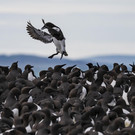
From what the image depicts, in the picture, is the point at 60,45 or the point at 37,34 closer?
the point at 60,45

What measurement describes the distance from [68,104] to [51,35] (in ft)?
28.0

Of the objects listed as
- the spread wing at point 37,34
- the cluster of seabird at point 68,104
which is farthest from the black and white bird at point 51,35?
the cluster of seabird at point 68,104

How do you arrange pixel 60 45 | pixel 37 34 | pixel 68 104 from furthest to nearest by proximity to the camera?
1. pixel 37 34
2. pixel 60 45
3. pixel 68 104

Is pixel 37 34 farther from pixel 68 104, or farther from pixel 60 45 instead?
pixel 68 104

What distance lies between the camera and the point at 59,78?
2258 cm

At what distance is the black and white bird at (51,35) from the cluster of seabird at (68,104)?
2.71 feet

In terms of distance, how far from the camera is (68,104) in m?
16.3

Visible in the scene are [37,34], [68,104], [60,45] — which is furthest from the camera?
[37,34]

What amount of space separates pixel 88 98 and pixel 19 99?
1.70 m

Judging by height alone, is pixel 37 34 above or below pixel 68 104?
above

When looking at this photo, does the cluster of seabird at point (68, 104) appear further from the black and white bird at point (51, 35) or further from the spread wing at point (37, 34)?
the spread wing at point (37, 34)

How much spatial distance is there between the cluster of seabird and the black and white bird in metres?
0.83

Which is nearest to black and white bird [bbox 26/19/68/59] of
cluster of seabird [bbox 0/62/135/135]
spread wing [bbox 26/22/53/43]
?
spread wing [bbox 26/22/53/43]

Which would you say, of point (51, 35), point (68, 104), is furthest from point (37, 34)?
point (68, 104)
